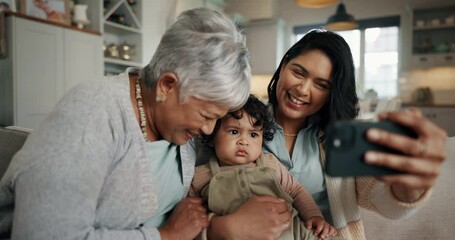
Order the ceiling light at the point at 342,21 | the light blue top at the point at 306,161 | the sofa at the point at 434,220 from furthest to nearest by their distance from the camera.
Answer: the ceiling light at the point at 342,21 < the sofa at the point at 434,220 < the light blue top at the point at 306,161

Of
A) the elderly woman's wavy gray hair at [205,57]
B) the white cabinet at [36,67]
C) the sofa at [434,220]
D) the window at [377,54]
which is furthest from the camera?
the window at [377,54]

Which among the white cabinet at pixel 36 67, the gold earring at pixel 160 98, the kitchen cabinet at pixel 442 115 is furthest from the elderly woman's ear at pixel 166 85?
the kitchen cabinet at pixel 442 115

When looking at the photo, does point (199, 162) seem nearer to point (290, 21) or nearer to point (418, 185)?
point (418, 185)

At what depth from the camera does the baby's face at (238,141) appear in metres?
1.19

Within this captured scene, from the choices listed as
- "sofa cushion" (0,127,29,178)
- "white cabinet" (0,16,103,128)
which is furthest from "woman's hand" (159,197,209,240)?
"white cabinet" (0,16,103,128)

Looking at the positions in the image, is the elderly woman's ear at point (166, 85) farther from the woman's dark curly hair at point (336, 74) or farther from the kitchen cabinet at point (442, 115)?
the kitchen cabinet at point (442, 115)

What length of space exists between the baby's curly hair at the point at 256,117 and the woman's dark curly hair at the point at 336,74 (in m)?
0.23

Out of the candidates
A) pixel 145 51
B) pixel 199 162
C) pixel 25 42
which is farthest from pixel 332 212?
pixel 145 51

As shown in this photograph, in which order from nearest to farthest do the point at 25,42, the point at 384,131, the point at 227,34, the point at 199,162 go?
the point at 384,131
the point at 227,34
the point at 199,162
the point at 25,42

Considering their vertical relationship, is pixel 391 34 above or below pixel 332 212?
above

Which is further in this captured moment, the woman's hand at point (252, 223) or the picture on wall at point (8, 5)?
the picture on wall at point (8, 5)

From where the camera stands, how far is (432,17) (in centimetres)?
620

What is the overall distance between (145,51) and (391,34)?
4.48 m

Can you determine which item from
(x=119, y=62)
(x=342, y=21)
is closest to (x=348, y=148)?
(x=119, y=62)
